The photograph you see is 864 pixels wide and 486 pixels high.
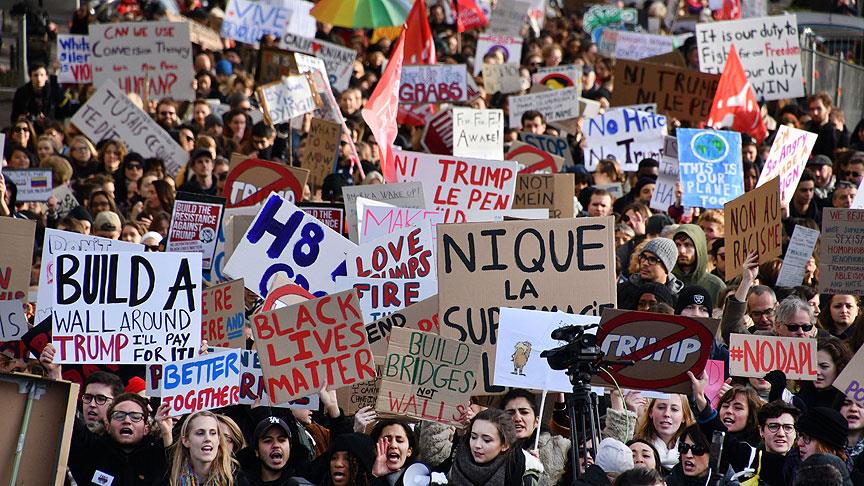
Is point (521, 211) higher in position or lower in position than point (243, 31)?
lower

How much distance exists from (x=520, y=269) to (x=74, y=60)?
9.82 metres

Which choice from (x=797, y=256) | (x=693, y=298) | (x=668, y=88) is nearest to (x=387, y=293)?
(x=693, y=298)

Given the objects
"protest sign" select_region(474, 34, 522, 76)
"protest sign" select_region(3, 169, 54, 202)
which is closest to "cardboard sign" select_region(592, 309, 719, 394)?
"protest sign" select_region(3, 169, 54, 202)

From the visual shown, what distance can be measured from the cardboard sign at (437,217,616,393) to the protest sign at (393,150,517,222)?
237cm

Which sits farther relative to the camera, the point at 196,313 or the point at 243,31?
the point at 243,31

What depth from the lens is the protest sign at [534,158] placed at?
1341cm

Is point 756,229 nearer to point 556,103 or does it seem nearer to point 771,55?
point 556,103

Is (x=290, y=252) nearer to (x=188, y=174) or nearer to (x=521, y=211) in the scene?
(x=521, y=211)

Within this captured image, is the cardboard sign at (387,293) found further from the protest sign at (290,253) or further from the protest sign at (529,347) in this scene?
the protest sign at (529,347)

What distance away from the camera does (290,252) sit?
9.75 metres

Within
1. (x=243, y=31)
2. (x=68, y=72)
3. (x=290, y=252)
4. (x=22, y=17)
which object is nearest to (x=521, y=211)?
(x=290, y=252)

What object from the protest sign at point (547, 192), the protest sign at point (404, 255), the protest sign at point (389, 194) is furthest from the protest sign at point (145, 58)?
the protest sign at point (404, 255)

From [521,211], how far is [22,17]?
1273cm

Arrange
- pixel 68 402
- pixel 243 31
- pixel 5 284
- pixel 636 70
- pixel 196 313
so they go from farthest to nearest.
Result: pixel 243 31 → pixel 636 70 → pixel 5 284 → pixel 196 313 → pixel 68 402
